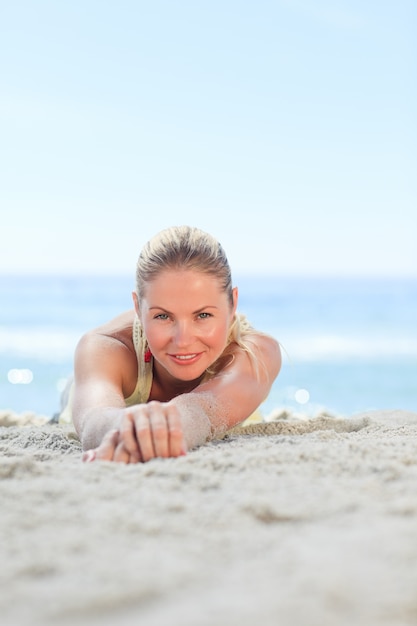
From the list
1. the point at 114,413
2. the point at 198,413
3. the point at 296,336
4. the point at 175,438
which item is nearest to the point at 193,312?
the point at 198,413

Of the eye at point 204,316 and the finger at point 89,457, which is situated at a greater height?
the eye at point 204,316

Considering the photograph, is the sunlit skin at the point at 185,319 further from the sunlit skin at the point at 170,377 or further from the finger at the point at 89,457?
the finger at the point at 89,457

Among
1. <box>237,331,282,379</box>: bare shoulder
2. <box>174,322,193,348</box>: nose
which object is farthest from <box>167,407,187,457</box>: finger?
<box>237,331,282,379</box>: bare shoulder

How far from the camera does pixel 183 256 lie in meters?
2.37

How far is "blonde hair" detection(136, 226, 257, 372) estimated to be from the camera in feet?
7.76

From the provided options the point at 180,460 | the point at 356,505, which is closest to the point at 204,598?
the point at 356,505

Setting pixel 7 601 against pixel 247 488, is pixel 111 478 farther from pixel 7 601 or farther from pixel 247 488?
pixel 7 601

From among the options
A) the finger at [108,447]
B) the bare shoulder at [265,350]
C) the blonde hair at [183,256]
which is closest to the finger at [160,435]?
the finger at [108,447]

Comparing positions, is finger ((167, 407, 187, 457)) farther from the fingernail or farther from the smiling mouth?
the smiling mouth

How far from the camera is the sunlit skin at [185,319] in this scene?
7.56 feet

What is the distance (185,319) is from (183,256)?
0.22m

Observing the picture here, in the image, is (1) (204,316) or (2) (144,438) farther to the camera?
(1) (204,316)

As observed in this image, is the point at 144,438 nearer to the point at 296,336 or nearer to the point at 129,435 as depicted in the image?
the point at 129,435

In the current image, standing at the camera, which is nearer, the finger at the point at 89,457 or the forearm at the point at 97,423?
the finger at the point at 89,457
